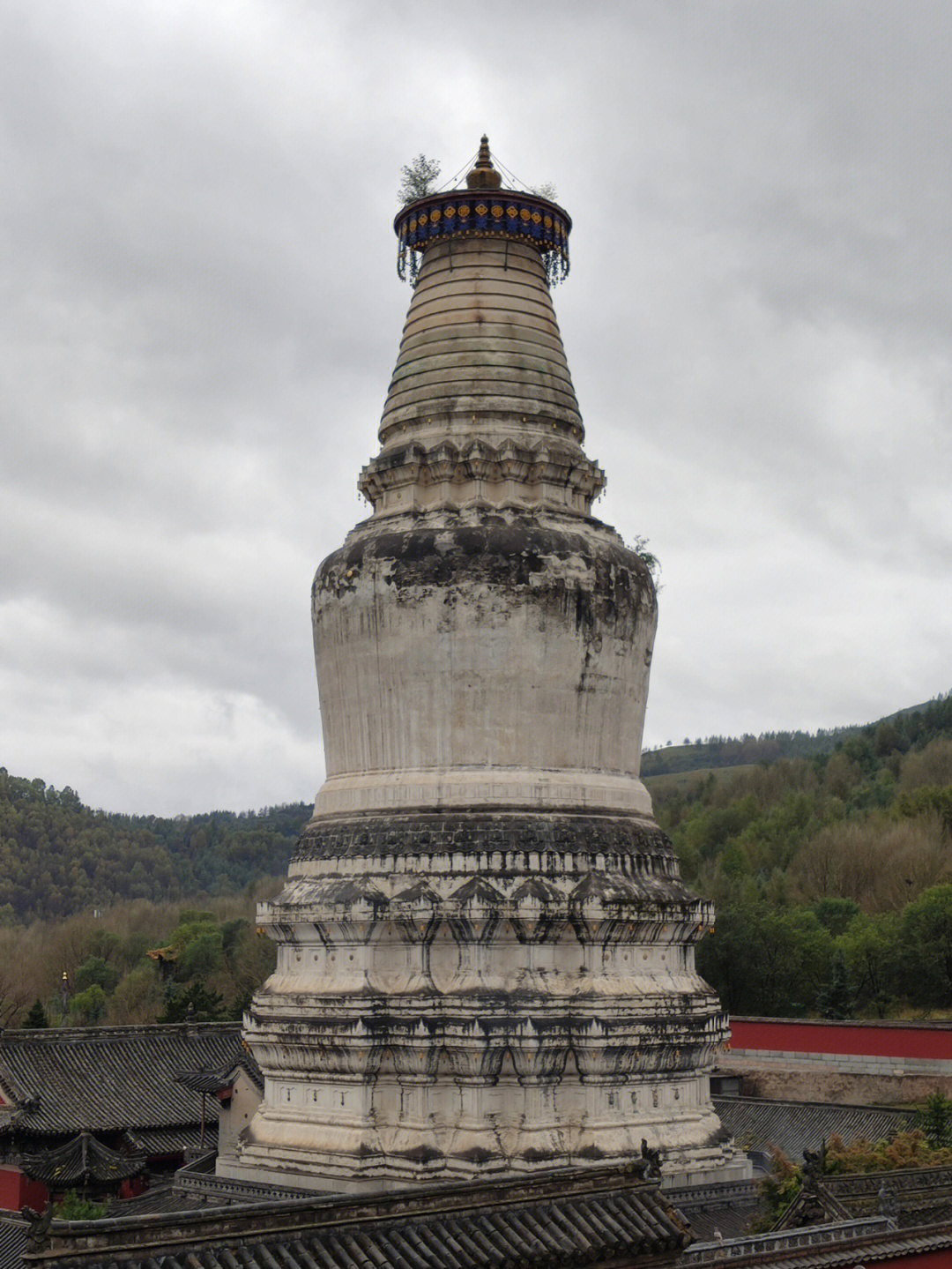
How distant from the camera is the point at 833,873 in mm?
55812

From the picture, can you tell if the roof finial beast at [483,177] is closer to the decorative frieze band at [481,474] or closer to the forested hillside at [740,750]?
the decorative frieze band at [481,474]

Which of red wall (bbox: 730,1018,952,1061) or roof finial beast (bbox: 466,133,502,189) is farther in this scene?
red wall (bbox: 730,1018,952,1061)

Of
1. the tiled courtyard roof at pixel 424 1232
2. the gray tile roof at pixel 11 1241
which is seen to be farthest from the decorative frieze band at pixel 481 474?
the gray tile roof at pixel 11 1241

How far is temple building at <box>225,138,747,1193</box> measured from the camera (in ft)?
52.9

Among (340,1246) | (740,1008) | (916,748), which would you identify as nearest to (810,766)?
(916,748)

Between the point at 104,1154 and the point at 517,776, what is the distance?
1116cm

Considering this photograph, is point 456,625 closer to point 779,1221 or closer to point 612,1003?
point 612,1003

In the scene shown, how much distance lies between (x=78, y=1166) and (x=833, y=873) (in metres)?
37.7

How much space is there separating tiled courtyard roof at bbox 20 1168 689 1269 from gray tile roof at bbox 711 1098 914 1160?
13740 mm

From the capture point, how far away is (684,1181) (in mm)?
16266

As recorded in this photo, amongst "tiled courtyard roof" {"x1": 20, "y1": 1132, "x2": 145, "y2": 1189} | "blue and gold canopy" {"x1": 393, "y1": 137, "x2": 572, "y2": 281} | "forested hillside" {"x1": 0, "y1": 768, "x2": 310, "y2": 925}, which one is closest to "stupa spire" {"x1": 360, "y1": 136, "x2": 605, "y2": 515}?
"blue and gold canopy" {"x1": 393, "y1": 137, "x2": 572, "y2": 281}

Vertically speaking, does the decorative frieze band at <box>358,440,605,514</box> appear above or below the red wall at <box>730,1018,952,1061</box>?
above

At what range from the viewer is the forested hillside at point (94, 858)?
130 metres

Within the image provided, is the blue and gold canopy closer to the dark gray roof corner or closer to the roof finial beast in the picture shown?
the roof finial beast
